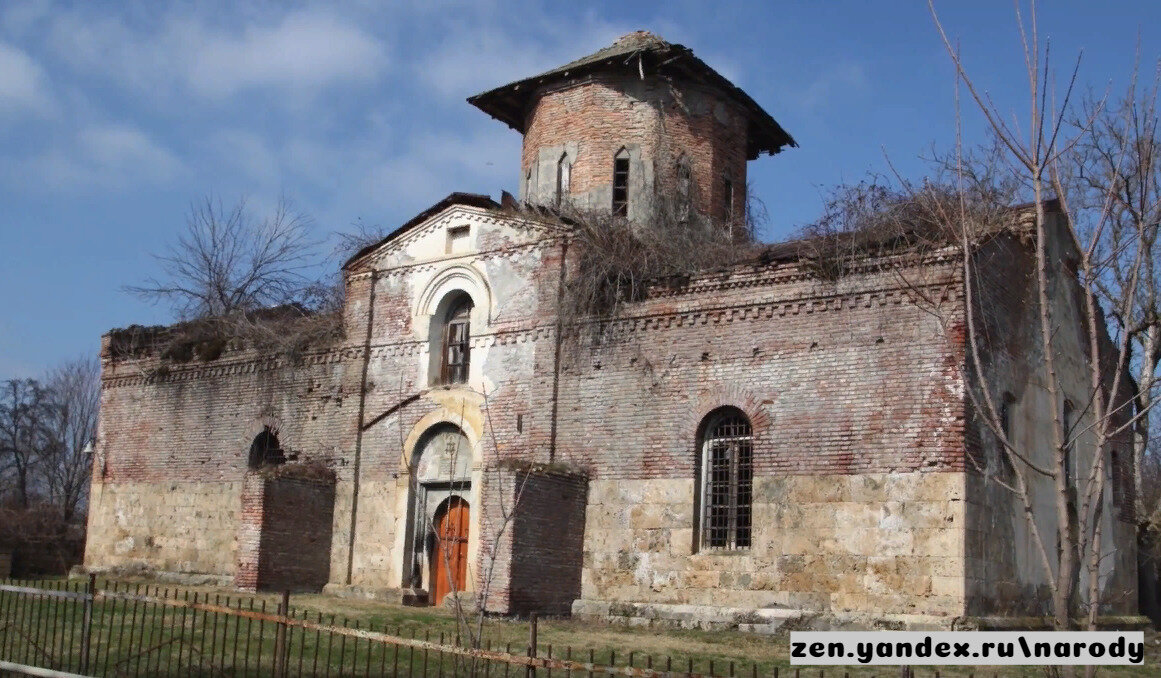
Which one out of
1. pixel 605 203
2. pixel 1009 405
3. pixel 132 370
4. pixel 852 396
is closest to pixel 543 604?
pixel 852 396

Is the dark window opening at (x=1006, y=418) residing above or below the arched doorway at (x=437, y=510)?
above

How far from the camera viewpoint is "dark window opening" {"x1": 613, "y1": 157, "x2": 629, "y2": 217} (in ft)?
70.4

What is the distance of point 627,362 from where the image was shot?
55.0 feet

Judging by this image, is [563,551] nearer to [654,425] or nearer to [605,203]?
[654,425]

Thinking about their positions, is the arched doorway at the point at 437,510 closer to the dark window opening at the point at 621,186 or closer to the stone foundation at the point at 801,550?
the stone foundation at the point at 801,550

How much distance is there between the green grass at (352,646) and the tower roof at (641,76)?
10.8m

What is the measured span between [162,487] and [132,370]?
9.26 ft

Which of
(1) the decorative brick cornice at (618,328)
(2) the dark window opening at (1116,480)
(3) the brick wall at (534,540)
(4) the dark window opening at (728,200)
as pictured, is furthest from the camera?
(4) the dark window opening at (728,200)

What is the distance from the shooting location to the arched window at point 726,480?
611 inches

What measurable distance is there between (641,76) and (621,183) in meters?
2.01

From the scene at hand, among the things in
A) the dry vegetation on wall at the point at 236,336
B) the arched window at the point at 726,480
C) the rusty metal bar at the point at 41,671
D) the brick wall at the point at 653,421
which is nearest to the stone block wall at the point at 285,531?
the brick wall at the point at 653,421

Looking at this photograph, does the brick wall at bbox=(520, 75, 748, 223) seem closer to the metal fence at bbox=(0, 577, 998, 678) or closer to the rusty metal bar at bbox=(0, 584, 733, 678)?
the metal fence at bbox=(0, 577, 998, 678)

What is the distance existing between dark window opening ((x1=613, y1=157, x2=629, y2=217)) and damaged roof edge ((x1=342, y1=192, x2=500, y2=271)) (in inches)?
128

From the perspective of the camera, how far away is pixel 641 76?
846 inches
